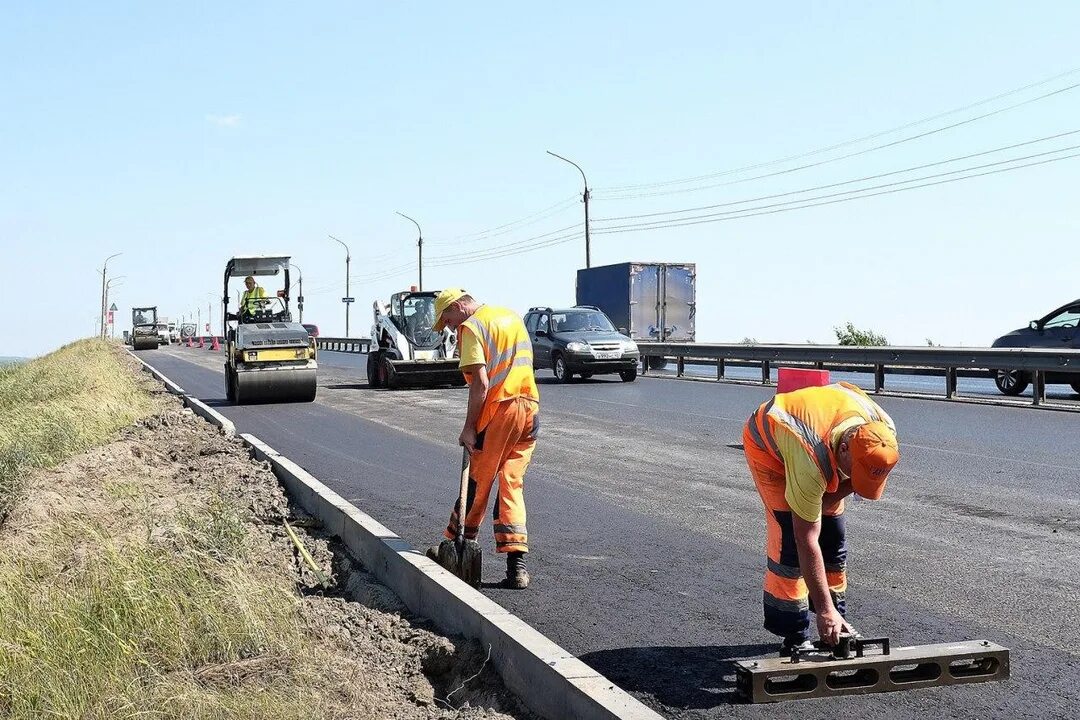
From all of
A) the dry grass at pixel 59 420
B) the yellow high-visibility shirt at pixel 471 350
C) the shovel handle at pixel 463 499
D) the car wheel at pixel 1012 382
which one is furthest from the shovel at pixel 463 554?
the car wheel at pixel 1012 382

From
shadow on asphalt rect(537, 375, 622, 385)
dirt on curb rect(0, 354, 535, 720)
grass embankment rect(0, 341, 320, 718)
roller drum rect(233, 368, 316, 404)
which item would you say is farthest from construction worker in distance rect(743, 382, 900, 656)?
shadow on asphalt rect(537, 375, 622, 385)

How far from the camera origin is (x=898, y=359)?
21562 mm

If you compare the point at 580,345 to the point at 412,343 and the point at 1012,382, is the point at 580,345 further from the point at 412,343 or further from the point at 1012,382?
the point at 1012,382

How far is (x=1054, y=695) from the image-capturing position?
14.9ft

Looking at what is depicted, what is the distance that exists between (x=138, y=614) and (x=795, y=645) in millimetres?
3013

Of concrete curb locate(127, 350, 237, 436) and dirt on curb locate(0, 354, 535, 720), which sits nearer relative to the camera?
dirt on curb locate(0, 354, 535, 720)

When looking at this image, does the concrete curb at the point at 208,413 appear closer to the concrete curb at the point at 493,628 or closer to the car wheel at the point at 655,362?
the concrete curb at the point at 493,628

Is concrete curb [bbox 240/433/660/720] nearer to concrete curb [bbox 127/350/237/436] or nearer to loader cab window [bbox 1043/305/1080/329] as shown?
concrete curb [bbox 127/350/237/436]

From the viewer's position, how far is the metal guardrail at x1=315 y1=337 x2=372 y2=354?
61.1 m

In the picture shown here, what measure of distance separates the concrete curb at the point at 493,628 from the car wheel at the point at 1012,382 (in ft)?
52.6

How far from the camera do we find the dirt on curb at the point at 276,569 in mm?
4617

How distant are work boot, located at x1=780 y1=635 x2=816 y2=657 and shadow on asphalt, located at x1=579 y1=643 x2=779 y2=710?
26 cm

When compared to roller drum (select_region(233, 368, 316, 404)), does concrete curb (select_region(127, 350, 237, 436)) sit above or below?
below

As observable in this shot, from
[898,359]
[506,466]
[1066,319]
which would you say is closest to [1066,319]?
[1066,319]
